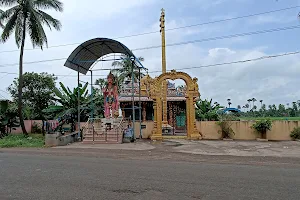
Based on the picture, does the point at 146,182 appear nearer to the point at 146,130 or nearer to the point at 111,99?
the point at 146,130

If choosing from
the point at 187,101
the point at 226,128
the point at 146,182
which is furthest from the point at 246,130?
the point at 146,182

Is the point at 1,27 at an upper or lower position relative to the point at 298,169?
upper

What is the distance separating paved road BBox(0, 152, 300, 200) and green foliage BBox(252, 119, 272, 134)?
38.2 ft

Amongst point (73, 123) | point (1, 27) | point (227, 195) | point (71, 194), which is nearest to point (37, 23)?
point (1, 27)

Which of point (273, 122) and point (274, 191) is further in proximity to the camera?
point (273, 122)

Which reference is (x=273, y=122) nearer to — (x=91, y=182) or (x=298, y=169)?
(x=298, y=169)

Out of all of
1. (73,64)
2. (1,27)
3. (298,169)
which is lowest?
(298,169)

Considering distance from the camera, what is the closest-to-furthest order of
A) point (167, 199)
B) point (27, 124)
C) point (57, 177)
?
1. point (167, 199)
2. point (57, 177)
3. point (27, 124)

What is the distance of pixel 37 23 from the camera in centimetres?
2297

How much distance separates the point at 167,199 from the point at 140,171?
2.93m

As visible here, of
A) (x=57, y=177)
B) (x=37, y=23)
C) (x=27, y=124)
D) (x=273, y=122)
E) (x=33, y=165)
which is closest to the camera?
(x=57, y=177)

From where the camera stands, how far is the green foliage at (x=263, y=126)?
1959 cm

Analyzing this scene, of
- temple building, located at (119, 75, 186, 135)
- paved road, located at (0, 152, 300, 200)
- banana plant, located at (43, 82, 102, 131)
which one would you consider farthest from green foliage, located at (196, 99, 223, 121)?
paved road, located at (0, 152, 300, 200)

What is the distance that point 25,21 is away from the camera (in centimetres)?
2325
